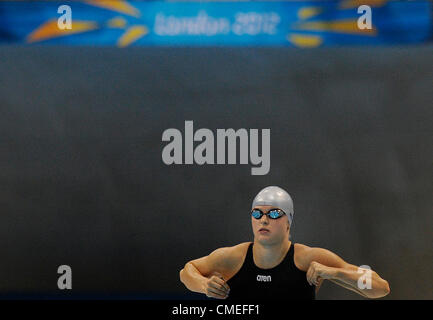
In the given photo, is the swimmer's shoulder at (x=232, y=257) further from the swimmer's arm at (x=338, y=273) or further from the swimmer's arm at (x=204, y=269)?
the swimmer's arm at (x=338, y=273)

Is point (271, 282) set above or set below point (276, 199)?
below

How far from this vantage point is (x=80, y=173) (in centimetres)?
374

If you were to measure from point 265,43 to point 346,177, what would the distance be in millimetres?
1050

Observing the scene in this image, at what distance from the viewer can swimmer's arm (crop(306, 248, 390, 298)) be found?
142 inches

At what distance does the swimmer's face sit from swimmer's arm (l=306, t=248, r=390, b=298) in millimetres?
241

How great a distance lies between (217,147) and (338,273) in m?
1.15

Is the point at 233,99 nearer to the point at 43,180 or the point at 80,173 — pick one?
the point at 80,173

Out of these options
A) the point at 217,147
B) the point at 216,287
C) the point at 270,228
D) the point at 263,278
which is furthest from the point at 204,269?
the point at 217,147

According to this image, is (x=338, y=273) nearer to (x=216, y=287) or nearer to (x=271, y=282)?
(x=271, y=282)

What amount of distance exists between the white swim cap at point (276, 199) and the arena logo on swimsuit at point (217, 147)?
158 millimetres

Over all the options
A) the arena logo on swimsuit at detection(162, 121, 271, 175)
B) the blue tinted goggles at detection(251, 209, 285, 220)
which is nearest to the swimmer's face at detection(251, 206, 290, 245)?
the blue tinted goggles at detection(251, 209, 285, 220)

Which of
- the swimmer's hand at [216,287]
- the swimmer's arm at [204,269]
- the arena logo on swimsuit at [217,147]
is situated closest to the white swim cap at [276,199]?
the arena logo on swimsuit at [217,147]

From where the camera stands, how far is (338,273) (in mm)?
3631
